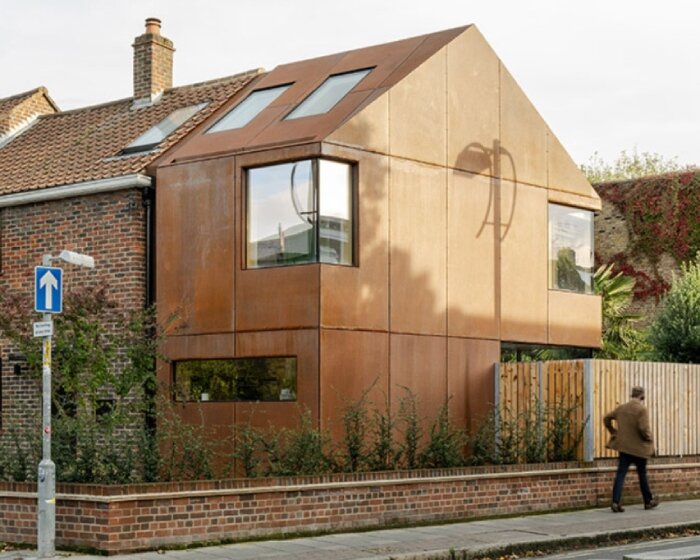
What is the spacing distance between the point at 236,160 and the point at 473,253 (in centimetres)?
445

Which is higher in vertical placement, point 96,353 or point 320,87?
point 320,87

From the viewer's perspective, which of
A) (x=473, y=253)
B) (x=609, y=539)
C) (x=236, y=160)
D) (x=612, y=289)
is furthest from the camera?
(x=612, y=289)

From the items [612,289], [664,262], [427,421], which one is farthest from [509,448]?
[664,262]

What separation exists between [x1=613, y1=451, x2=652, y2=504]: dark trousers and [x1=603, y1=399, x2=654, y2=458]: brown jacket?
0.11 meters

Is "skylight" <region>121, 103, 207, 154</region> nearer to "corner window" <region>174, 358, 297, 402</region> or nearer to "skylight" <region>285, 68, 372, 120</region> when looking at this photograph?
"skylight" <region>285, 68, 372, 120</region>

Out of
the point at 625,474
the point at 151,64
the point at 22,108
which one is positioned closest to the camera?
the point at 625,474

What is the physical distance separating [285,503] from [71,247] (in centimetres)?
920

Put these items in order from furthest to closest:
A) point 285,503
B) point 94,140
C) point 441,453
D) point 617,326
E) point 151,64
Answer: point 617,326
point 151,64
point 94,140
point 441,453
point 285,503

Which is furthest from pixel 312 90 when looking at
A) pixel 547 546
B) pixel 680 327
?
pixel 680 327

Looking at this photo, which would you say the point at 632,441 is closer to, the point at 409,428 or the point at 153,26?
the point at 409,428

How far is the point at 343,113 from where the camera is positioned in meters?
20.1

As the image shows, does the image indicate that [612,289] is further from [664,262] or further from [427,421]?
[427,421]

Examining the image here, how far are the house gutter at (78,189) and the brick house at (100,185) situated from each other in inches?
0.9

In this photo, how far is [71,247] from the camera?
22.6 m
